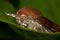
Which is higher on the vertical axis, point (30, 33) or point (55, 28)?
point (55, 28)

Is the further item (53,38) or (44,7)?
(44,7)

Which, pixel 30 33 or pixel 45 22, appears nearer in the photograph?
pixel 30 33

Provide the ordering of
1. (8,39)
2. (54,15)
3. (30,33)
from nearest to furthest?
(30,33), (8,39), (54,15)

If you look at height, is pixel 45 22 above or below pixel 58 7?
below

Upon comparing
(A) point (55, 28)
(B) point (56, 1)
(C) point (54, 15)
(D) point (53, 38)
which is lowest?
(D) point (53, 38)

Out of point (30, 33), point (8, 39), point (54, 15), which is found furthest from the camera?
point (54, 15)

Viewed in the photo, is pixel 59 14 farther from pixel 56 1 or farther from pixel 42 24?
pixel 42 24

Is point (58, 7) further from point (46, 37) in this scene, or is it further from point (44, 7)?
point (46, 37)

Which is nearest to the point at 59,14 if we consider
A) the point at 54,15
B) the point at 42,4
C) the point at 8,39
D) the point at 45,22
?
the point at 54,15

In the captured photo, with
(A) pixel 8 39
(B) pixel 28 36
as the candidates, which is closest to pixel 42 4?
(A) pixel 8 39
